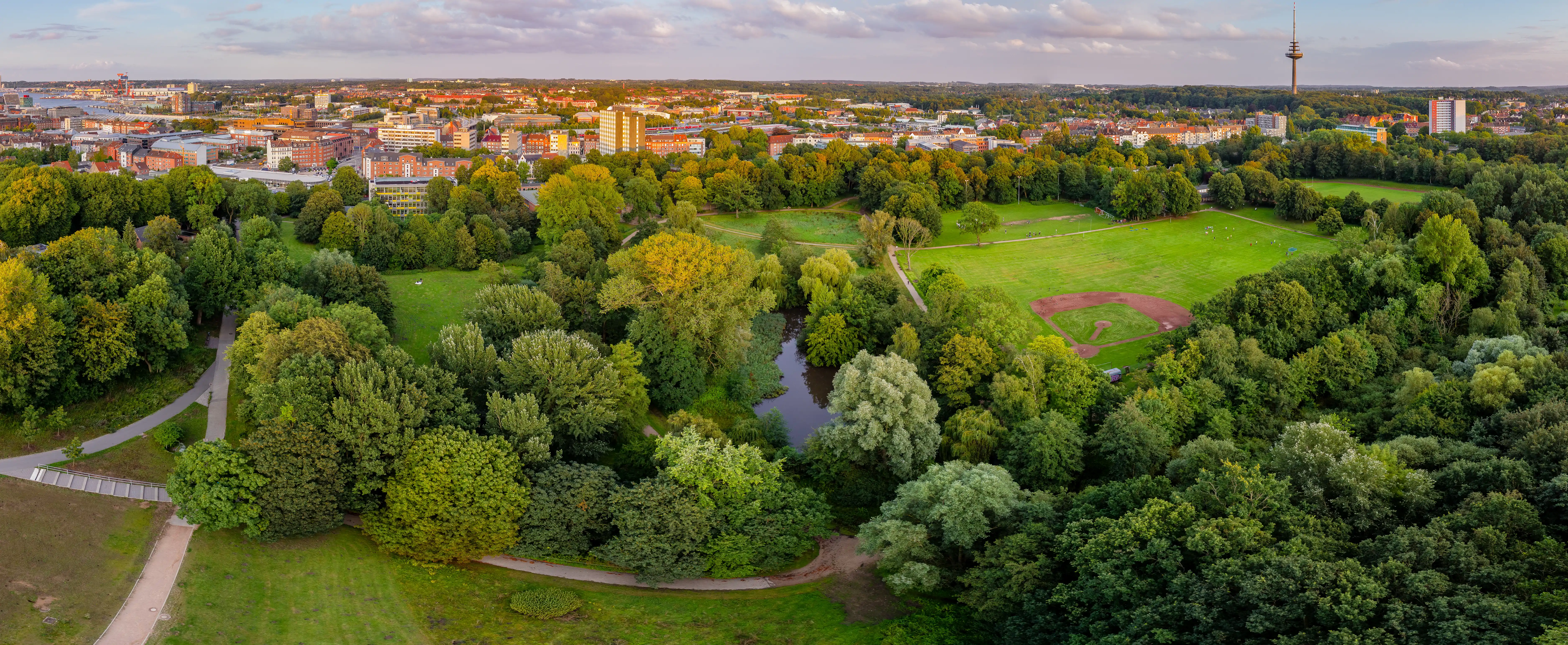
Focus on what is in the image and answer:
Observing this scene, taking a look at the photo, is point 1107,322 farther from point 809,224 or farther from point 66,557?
point 66,557

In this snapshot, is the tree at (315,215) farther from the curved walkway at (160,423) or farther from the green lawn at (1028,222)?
the green lawn at (1028,222)

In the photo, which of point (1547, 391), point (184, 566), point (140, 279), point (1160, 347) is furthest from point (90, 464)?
point (1547, 391)

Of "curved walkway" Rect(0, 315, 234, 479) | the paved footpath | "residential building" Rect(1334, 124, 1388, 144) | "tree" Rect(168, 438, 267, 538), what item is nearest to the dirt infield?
"tree" Rect(168, 438, 267, 538)

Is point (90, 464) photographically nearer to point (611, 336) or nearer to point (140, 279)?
point (140, 279)

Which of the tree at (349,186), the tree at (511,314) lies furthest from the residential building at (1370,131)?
the tree at (349,186)

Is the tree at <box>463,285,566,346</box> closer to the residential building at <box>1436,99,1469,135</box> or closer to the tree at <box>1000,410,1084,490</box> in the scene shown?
the tree at <box>1000,410,1084,490</box>

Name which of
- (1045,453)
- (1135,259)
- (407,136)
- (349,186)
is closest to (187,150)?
(407,136)
